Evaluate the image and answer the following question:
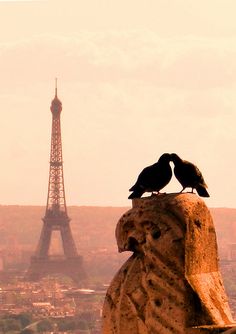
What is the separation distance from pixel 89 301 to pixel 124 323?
126 metres

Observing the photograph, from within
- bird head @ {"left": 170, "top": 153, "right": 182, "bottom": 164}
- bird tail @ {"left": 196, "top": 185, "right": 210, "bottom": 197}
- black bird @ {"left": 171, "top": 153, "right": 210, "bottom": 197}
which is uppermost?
bird head @ {"left": 170, "top": 153, "right": 182, "bottom": 164}

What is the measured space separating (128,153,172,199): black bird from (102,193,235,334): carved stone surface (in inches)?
3.8

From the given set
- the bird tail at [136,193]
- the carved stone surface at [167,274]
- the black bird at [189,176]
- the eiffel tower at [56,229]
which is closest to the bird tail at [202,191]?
the black bird at [189,176]

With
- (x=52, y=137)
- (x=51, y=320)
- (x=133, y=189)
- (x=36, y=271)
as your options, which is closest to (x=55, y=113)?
(x=52, y=137)

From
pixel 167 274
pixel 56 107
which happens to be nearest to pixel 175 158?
pixel 167 274

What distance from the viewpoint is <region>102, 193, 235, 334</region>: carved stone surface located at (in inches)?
311

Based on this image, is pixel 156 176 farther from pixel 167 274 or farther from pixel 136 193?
pixel 167 274

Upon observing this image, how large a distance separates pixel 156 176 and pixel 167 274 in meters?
0.63

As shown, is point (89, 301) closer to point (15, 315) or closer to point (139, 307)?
point (15, 315)

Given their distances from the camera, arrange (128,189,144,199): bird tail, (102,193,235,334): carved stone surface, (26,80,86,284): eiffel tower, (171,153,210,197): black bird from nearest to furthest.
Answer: (102,193,235,334): carved stone surface
(171,153,210,197): black bird
(128,189,144,199): bird tail
(26,80,86,284): eiffel tower

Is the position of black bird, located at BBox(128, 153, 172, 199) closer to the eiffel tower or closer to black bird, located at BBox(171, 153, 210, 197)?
black bird, located at BBox(171, 153, 210, 197)

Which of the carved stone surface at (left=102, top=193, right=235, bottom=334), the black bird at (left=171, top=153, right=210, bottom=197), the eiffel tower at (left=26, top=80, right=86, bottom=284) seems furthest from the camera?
the eiffel tower at (left=26, top=80, right=86, bottom=284)

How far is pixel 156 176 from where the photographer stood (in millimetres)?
8414

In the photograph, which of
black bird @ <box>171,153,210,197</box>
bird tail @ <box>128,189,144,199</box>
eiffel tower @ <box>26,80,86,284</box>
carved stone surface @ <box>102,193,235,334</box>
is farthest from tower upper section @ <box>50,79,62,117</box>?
carved stone surface @ <box>102,193,235,334</box>
